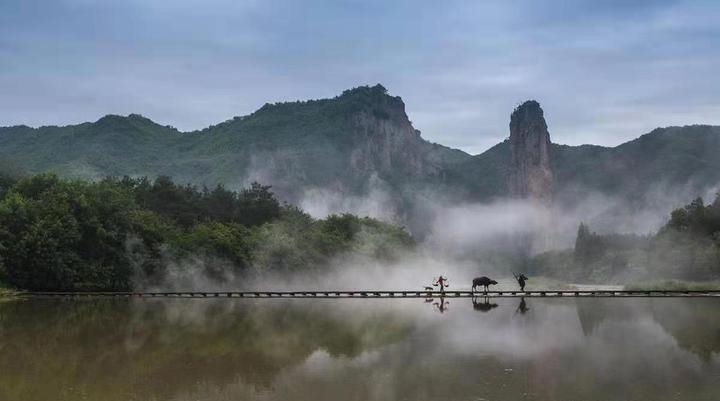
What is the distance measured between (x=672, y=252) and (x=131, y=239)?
54517mm

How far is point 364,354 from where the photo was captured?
27.1m

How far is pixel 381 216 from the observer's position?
192250 millimetres

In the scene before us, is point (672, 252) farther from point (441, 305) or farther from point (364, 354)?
point (364, 354)

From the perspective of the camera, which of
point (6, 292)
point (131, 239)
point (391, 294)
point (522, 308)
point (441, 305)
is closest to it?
point (522, 308)

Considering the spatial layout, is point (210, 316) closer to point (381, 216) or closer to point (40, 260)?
point (40, 260)

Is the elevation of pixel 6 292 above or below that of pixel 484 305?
above

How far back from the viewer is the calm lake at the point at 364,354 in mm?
20062

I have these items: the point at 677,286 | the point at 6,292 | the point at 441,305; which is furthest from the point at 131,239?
the point at 677,286

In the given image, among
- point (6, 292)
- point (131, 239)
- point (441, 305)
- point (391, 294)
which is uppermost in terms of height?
point (131, 239)

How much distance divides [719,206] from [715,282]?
46.2 feet

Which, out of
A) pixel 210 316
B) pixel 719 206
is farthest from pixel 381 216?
pixel 210 316

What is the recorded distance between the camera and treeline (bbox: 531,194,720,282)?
234ft

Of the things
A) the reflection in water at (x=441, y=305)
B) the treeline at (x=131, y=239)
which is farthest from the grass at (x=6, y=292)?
the reflection in water at (x=441, y=305)

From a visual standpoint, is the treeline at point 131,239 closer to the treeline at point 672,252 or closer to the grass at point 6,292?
the grass at point 6,292
